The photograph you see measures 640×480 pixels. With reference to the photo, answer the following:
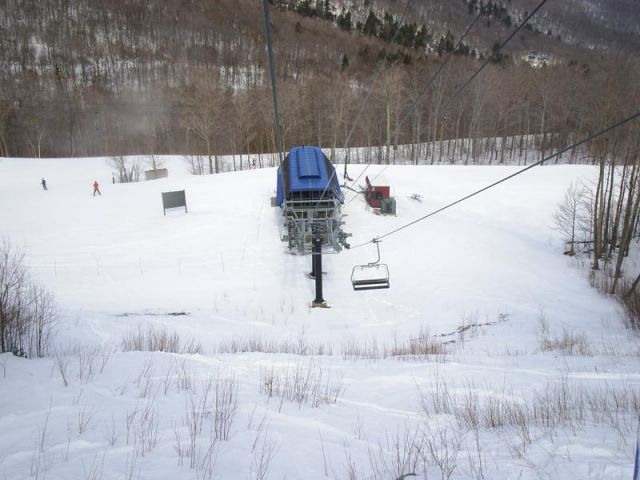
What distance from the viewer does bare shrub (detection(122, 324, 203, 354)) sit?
633 centimetres

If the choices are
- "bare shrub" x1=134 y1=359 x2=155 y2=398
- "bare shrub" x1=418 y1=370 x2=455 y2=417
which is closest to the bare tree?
"bare shrub" x1=418 y1=370 x2=455 y2=417

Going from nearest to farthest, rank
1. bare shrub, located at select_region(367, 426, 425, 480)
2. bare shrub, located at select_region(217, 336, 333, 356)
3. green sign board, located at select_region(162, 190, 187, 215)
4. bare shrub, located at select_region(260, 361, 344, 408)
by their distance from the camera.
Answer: bare shrub, located at select_region(367, 426, 425, 480), bare shrub, located at select_region(260, 361, 344, 408), bare shrub, located at select_region(217, 336, 333, 356), green sign board, located at select_region(162, 190, 187, 215)

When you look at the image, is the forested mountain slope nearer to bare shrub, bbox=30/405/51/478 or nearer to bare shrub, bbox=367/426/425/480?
bare shrub, bbox=30/405/51/478

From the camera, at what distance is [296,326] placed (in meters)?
9.55

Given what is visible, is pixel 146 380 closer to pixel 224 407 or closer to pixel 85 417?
pixel 85 417

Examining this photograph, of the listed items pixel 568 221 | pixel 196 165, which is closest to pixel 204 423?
pixel 568 221

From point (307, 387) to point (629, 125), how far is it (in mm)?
16777

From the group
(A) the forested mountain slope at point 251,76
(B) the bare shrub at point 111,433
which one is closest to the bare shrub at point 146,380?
(B) the bare shrub at point 111,433

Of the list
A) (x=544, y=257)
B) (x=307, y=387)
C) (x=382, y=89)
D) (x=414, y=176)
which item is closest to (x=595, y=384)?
(x=307, y=387)

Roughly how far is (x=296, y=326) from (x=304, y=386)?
5.55 meters

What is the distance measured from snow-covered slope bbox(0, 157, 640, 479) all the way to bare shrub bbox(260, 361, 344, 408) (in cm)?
9

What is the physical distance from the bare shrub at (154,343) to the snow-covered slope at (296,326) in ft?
1.14

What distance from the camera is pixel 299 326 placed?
955 centimetres

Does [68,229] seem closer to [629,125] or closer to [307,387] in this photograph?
[307,387]
